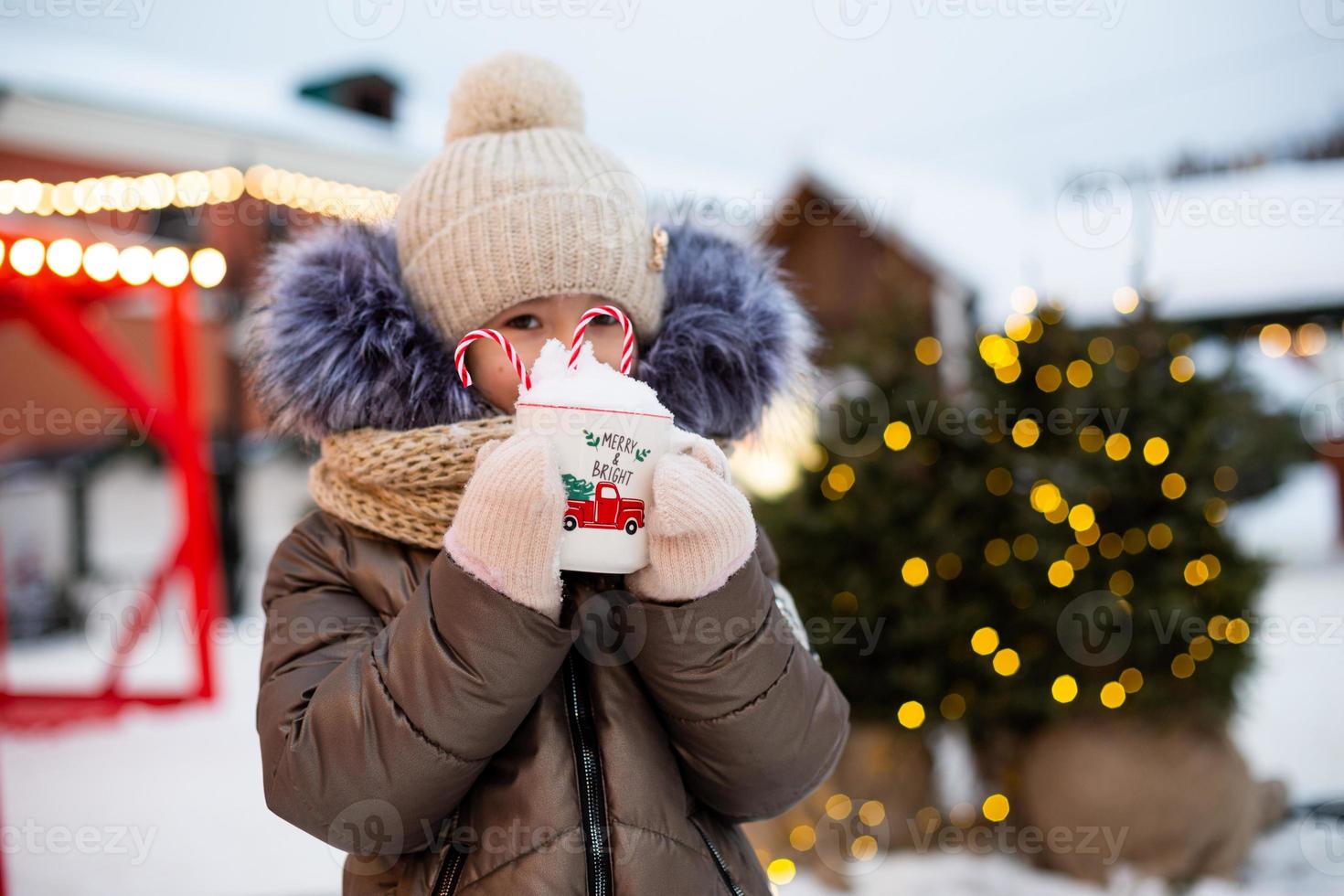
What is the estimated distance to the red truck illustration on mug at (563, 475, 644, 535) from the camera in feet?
3.09

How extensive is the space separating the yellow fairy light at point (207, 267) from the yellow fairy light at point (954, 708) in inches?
120

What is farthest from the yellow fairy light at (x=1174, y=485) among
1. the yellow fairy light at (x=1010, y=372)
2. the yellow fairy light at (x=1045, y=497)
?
the yellow fairy light at (x=1010, y=372)

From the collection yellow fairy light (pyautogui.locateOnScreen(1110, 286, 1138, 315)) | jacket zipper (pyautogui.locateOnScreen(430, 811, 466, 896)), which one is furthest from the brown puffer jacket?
yellow fairy light (pyautogui.locateOnScreen(1110, 286, 1138, 315))

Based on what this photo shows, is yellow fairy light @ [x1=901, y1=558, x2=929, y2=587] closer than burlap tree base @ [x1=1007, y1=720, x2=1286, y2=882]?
No

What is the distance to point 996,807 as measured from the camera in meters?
3.03

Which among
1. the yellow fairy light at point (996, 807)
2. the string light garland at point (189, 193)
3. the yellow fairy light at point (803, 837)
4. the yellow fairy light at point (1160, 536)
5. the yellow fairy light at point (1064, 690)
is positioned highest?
the string light garland at point (189, 193)

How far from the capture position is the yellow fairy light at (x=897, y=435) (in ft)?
10.2

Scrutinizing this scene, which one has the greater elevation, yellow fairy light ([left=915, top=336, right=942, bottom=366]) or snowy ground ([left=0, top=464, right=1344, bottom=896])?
yellow fairy light ([left=915, top=336, right=942, bottom=366])

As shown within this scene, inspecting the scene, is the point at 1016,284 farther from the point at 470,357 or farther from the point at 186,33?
the point at 470,357

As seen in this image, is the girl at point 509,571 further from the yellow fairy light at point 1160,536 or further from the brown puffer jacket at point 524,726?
the yellow fairy light at point 1160,536

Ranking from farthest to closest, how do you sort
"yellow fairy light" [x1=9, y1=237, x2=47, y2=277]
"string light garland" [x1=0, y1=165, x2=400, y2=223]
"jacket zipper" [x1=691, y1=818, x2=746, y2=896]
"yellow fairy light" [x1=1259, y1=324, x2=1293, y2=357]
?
"yellow fairy light" [x1=1259, y1=324, x2=1293, y2=357], "yellow fairy light" [x1=9, y1=237, x2=47, y2=277], "string light garland" [x1=0, y1=165, x2=400, y2=223], "jacket zipper" [x1=691, y1=818, x2=746, y2=896]

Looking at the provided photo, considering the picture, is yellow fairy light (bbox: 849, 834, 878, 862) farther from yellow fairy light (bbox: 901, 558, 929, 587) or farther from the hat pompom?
the hat pompom

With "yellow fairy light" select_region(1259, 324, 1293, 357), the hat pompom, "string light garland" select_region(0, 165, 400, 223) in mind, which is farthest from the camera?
"yellow fairy light" select_region(1259, 324, 1293, 357)

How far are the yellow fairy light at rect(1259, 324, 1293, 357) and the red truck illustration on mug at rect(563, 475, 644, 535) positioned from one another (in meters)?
8.45
